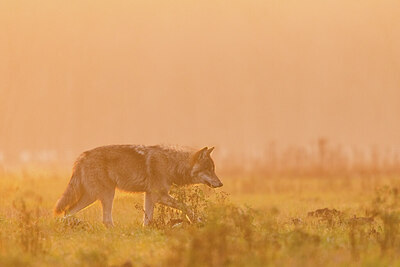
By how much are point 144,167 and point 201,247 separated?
5.81 meters

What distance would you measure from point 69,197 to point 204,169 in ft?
9.86

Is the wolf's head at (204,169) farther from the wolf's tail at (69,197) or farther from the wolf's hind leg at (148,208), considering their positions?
the wolf's tail at (69,197)

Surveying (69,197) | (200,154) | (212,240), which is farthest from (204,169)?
(212,240)

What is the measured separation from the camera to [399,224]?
12.9 meters

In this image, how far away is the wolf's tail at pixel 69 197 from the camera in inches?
535

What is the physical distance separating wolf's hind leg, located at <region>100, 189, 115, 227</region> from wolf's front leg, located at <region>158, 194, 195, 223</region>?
107 cm

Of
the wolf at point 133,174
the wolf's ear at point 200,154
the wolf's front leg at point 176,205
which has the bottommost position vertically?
the wolf's front leg at point 176,205

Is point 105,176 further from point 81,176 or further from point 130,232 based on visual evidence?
point 130,232

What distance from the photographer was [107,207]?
44.6ft

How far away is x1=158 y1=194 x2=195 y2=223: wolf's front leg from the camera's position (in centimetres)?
1293

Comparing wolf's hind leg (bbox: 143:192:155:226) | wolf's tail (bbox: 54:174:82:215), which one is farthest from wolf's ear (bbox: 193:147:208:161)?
wolf's tail (bbox: 54:174:82:215)

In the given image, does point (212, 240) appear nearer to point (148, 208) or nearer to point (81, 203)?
point (148, 208)

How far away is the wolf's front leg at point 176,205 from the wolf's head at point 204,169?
929mm

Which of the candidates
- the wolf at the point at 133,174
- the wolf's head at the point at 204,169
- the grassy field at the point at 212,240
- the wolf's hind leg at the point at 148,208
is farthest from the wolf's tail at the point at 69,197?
the wolf's head at the point at 204,169
